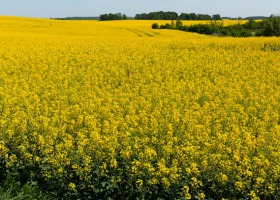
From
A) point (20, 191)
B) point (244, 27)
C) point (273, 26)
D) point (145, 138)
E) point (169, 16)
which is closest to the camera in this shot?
point (20, 191)

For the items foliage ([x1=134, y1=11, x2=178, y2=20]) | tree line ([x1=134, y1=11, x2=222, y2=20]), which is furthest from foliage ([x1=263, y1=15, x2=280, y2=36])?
foliage ([x1=134, y1=11, x2=178, y2=20])

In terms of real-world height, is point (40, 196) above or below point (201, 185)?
below

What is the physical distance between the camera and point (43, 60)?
16.3 metres

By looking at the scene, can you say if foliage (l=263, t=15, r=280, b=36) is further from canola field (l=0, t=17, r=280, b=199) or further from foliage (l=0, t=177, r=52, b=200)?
foliage (l=0, t=177, r=52, b=200)

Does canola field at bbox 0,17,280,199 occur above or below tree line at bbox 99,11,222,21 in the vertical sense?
below

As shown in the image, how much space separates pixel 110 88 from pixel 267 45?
504 inches

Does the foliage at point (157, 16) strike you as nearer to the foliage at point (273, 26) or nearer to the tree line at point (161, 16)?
the tree line at point (161, 16)

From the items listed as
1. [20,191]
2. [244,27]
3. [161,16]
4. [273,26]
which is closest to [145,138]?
[20,191]

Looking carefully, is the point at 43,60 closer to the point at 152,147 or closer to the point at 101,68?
the point at 101,68

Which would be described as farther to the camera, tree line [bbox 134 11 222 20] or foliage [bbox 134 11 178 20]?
foliage [bbox 134 11 178 20]

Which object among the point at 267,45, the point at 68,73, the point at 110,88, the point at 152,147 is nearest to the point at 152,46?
the point at 267,45

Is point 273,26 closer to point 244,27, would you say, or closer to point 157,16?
point 244,27

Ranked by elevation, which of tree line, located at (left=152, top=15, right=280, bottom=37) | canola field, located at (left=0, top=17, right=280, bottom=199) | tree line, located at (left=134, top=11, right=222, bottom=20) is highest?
tree line, located at (left=134, top=11, right=222, bottom=20)

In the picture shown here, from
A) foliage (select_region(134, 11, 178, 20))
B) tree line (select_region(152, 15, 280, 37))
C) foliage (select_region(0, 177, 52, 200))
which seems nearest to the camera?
foliage (select_region(0, 177, 52, 200))
